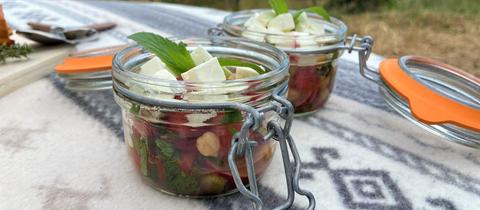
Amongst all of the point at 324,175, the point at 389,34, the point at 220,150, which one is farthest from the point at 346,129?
the point at 389,34

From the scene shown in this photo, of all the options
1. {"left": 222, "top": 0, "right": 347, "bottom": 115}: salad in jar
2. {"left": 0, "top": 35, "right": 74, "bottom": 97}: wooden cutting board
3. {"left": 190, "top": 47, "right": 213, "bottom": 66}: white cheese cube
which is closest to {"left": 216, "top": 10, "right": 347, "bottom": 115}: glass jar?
{"left": 222, "top": 0, "right": 347, "bottom": 115}: salad in jar

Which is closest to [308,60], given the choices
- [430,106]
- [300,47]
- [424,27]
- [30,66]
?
[300,47]

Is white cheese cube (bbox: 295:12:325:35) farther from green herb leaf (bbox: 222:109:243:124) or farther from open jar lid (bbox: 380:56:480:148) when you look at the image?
green herb leaf (bbox: 222:109:243:124)

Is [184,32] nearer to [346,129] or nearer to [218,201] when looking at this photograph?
[346,129]

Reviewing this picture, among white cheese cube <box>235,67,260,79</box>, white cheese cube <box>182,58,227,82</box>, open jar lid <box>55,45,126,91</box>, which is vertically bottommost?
open jar lid <box>55,45,126,91</box>

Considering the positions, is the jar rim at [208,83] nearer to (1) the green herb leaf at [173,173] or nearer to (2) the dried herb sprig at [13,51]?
(1) the green herb leaf at [173,173]

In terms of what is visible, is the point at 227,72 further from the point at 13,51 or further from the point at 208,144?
the point at 13,51

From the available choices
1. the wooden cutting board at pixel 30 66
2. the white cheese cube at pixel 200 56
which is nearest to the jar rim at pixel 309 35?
the white cheese cube at pixel 200 56
